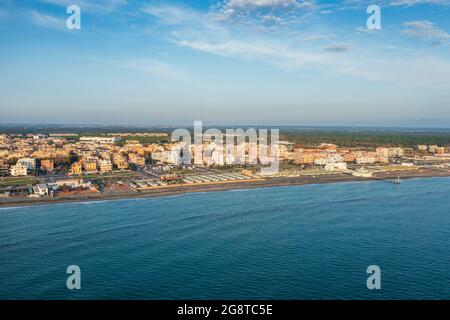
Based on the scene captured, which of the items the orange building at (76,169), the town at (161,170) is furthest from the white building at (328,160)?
the orange building at (76,169)

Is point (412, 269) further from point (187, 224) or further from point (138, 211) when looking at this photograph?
point (138, 211)

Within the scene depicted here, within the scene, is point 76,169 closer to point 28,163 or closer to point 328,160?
point 28,163

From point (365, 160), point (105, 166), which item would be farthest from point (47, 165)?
point (365, 160)

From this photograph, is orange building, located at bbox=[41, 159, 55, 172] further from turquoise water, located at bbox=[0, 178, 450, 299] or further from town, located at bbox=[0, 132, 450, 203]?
turquoise water, located at bbox=[0, 178, 450, 299]

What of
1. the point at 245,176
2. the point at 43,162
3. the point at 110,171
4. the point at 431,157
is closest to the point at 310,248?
the point at 245,176

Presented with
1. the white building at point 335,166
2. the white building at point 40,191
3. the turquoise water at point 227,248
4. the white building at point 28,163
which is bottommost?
the turquoise water at point 227,248

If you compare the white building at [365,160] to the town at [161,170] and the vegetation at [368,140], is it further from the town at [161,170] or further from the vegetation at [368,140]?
the vegetation at [368,140]
